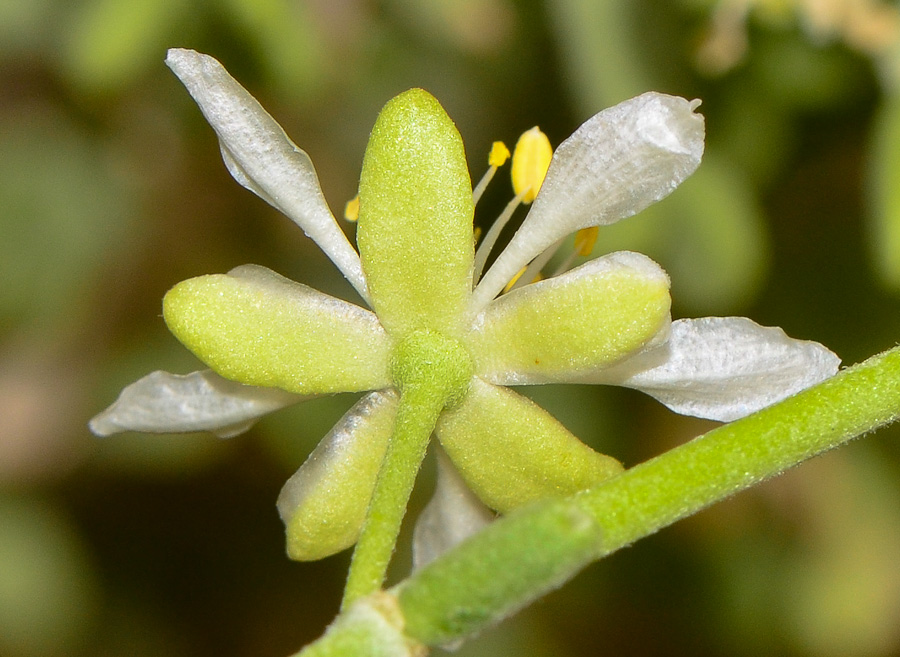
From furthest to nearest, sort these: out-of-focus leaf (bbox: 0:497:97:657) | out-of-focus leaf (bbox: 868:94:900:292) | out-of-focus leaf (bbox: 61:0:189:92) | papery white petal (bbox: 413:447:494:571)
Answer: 1. out-of-focus leaf (bbox: 0:497:97:657)
2. out-of-focus leaf (bbox: 61:0:189:92)
3. out-of-focus leaf (bbox: 868:94:900:292)
4. papery white petal (bbox: 413:447:494:571)

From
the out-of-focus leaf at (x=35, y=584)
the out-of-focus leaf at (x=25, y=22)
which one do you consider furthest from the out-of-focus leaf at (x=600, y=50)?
the out-of-focus leaf at (x=35, y=584)

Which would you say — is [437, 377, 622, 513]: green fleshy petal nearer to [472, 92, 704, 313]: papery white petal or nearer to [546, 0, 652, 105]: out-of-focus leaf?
[472, 92, 704, 313]: papery white petal

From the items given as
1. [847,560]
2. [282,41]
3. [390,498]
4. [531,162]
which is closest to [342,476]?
[390,498]

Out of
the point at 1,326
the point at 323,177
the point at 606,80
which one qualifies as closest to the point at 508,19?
the point at 606,80

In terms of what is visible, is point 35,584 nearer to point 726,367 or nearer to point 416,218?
point 416,218

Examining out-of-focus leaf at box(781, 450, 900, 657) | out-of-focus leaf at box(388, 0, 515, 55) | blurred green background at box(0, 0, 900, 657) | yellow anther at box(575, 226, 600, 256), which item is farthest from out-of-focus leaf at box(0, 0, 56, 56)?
out-of-focus leaf at box(781, 450, 900, 657)

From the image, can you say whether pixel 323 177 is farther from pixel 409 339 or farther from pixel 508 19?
pixel 409 339
